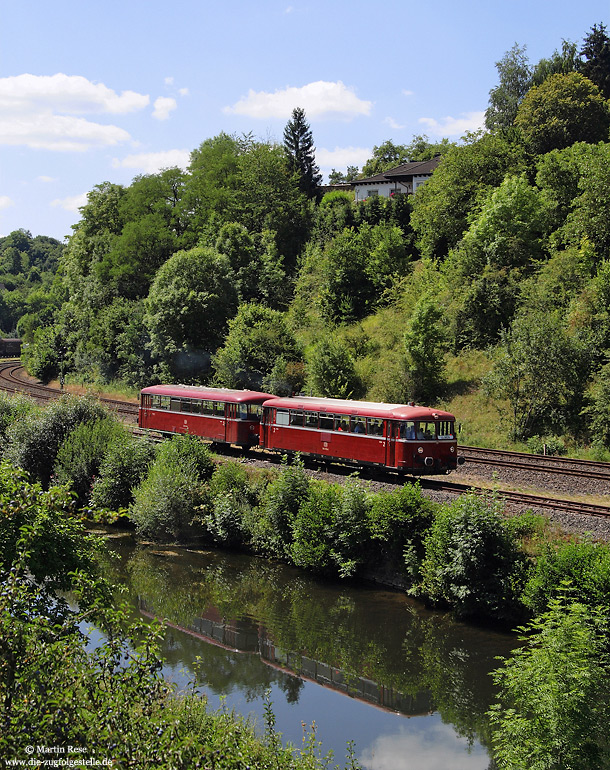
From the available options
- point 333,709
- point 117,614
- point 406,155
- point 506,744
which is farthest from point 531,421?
point 406,155

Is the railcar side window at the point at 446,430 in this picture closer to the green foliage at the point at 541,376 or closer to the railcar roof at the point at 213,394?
the green foliage at the point at 541,376

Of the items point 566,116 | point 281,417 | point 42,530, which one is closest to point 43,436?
point 281,417

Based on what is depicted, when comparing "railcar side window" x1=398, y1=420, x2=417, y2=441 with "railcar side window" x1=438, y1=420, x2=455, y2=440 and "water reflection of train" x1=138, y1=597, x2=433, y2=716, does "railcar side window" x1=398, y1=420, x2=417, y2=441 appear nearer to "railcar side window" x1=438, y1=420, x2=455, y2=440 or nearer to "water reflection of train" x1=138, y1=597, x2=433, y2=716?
"railcar side window" x1=438, y1=420, x2=455, y2=440

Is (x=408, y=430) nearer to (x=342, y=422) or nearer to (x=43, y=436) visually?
(x=342, y=422)

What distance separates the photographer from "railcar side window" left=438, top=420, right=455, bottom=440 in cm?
2492

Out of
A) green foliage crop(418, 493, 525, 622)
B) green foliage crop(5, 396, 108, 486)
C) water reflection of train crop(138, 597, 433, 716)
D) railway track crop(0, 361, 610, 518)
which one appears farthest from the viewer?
green foliage crop(5, 396, 108, 486)

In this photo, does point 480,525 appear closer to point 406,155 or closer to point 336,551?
point 336,551

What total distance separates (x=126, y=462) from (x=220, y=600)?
797 centimetres

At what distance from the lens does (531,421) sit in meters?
32.1

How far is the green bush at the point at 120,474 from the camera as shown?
26.6 meters

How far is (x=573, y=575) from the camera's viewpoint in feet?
51.5

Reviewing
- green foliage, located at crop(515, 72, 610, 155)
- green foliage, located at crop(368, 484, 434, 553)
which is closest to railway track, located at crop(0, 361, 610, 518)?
green foliage, located at crop(368, 484, 434, 553)

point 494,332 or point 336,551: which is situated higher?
point 494,332

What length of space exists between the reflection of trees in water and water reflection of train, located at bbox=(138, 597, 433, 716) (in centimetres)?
15
